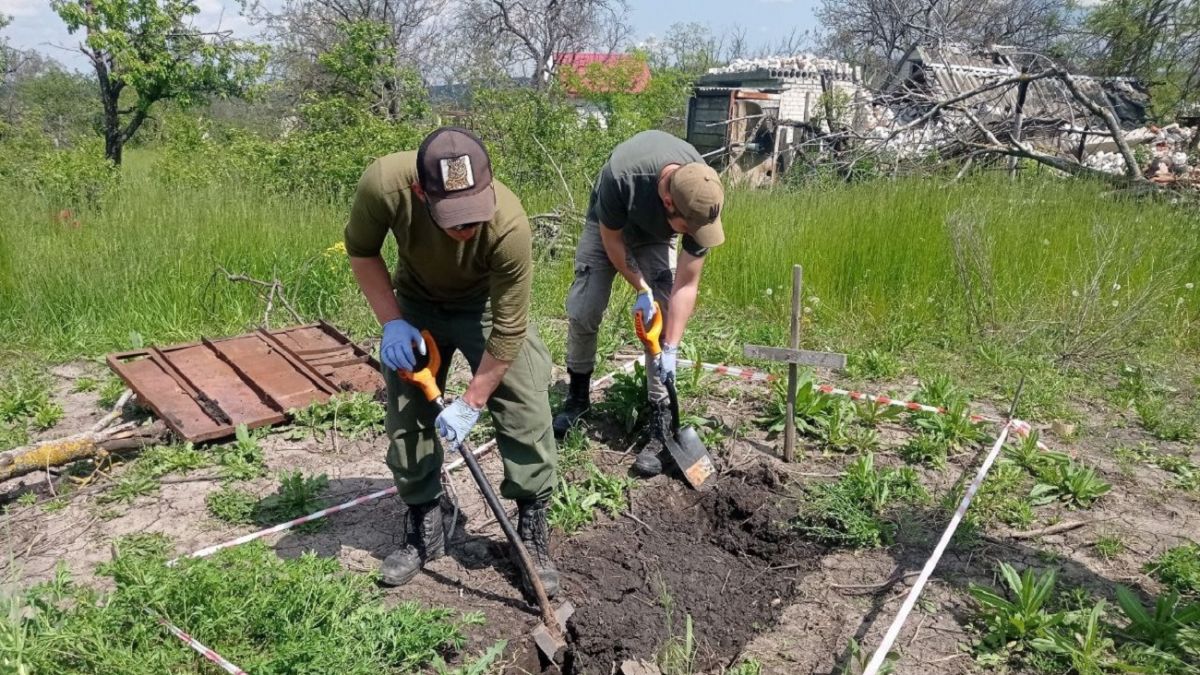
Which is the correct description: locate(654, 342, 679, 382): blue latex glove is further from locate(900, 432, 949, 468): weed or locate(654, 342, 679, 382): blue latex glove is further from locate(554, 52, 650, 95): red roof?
locate(554, 52, 650, 95): red roof

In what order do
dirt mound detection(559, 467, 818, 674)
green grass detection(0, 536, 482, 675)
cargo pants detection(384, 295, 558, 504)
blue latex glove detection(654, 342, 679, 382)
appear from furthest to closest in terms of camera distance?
blue latex glove detection(654, 342, 679, 382) < cargo pants detection(384, 295, 558, 504) < dirt mound detection(559, 467, 818, 674) < green grass detection(0, 536, 482, 675)

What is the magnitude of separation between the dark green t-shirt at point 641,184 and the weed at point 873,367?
1.97 meters

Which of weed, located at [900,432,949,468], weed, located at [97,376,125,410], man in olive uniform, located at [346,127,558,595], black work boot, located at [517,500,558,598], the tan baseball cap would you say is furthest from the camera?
weed, located at [97,376,125,410]

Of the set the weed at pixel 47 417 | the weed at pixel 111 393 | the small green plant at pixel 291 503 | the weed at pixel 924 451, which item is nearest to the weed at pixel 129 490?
the small green plant at pixel 291 503

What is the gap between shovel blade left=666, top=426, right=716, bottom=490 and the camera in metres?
3.95

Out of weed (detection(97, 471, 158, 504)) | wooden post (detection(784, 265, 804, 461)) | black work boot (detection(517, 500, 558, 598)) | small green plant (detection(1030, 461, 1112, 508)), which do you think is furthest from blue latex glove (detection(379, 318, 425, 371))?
small green plant (detection(1030, 461, 1112, 508))

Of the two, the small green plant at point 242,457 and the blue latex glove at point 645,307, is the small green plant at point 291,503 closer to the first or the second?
the small green plant at point 242,457

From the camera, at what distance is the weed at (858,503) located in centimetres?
347

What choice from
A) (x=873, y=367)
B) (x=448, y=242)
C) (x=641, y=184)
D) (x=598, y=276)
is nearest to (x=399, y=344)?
(x=448, y=242)

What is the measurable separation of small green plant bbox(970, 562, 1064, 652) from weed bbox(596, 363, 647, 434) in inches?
77.3

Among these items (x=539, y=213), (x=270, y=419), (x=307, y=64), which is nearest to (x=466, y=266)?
(x=270, y=419)

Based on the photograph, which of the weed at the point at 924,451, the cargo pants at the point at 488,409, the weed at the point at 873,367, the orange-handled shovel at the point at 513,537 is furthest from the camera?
the weed at the point at 873,367

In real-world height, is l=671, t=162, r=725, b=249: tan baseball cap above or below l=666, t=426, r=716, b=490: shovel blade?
above

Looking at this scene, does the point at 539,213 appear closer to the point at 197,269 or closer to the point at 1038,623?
the point at 197,269
